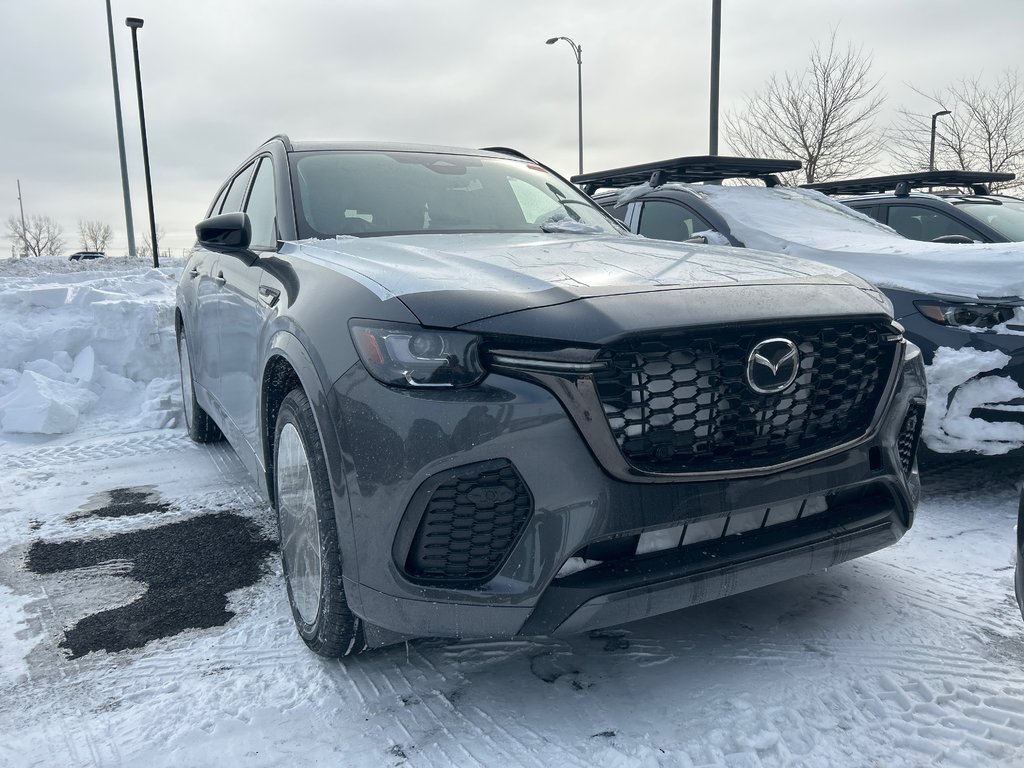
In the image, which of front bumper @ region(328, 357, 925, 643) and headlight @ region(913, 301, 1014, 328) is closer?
front bumper @ region(328, 357, 925, 643)

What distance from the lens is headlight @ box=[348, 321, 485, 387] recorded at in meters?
1.93

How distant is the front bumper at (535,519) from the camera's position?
1.89 meters

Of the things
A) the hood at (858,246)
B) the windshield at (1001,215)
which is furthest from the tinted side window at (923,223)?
the hood at (858,246)

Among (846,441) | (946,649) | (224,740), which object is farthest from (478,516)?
(946,649)

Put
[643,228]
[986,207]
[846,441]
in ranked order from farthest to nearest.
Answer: [986,207], [643,228], [846,441]

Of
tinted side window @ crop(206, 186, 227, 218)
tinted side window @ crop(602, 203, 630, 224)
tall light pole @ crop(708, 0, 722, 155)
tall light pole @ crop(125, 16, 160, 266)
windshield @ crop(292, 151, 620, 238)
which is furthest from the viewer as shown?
tall light pole @ crop(125, 16, 160, 266)

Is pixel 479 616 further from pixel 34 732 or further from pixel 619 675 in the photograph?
pixel 34 732

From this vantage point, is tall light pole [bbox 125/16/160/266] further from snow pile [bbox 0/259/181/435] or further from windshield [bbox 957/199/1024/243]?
windshield [bbox 957/199/1024/243]

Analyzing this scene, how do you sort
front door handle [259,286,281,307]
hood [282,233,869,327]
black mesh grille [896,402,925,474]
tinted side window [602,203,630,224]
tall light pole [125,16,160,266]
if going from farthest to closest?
tall light pole [125,16,160,266] < tinted side window [602,203,630,224] < front door handle [259,286,281,307] < black mesh grille [896,402,925,474] < hood [282,233,869,327]

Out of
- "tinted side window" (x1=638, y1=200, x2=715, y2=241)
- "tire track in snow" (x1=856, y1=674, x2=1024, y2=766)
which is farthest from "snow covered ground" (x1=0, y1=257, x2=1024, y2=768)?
"tinted side window" (x1=638, y1=200, x2=715, y2=241)

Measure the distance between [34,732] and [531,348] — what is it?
168 cm

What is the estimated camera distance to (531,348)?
194cm

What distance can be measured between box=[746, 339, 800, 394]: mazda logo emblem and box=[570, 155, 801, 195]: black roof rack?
3625 millimetres

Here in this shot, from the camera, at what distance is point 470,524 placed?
6.35 feet
